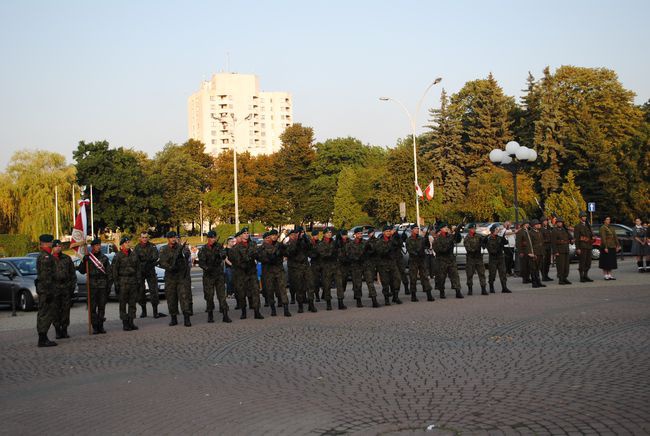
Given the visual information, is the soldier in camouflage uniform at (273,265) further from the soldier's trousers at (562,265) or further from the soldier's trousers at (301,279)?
the soldier's trousers at (562,265)

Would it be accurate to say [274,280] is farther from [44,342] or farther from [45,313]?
[44,342]

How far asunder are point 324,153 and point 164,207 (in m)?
26.0

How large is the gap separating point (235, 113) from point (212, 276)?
488ft

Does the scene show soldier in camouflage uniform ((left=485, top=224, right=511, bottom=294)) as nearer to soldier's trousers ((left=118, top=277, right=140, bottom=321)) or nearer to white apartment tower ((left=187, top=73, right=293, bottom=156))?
soldier's trousers ((left=118, top=277, right=140, bottom=321))

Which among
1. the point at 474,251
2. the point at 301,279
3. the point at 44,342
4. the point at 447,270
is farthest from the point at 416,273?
the point at 44,342

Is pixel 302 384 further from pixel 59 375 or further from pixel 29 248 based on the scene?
pixel 29 248

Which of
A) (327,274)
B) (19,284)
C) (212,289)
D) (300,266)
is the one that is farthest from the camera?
(19,284)

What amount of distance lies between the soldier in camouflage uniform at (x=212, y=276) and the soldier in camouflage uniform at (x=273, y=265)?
36.4 inches

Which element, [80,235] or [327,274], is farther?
[327,274]

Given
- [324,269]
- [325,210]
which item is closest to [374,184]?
[325,210]

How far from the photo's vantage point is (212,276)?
16484mm

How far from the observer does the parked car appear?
21594 millimetres

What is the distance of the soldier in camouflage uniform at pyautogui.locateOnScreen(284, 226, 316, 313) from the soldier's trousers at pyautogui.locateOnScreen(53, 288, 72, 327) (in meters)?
4.99

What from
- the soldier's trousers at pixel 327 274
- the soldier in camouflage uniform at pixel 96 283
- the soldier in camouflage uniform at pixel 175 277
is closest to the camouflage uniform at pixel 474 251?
the soldier's trousers at pixel 327 274
